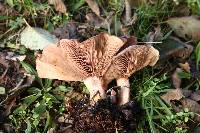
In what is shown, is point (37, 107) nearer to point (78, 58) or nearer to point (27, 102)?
point (27, 102)

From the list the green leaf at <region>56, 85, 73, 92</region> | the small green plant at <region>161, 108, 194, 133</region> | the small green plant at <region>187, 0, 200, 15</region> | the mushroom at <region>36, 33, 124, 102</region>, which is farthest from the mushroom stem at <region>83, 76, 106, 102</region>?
the small green plant at <region>187, 0, 200, 15</region>

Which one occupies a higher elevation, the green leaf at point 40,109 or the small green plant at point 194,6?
the small green plant at point 194,6

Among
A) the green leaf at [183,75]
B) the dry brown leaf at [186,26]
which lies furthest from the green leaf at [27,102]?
the dry brown leaf at [186,26]

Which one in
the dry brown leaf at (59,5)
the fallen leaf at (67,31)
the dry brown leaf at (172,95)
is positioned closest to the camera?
the dry brown leaf at (172,95)

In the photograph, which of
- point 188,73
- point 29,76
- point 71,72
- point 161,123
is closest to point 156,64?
point 188,73

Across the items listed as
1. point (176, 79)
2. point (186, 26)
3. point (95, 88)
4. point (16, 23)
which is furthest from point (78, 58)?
point (186, 26)

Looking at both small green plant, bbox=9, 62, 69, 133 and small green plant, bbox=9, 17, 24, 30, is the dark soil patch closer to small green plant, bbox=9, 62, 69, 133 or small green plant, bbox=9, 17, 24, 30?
small green plant, bbox=9, 62, 69, 133

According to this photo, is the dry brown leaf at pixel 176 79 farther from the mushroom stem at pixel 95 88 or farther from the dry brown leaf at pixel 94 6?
the dry brown leaf at pixel 94 6

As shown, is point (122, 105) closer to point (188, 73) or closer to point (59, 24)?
point (188, 73)
